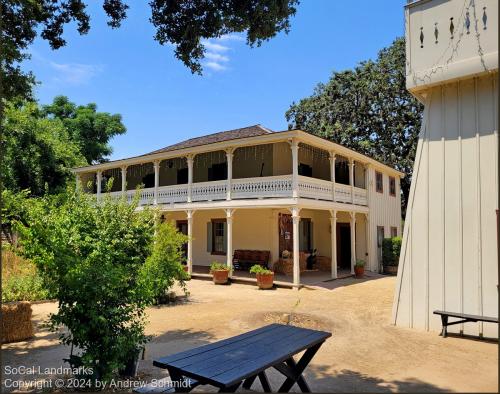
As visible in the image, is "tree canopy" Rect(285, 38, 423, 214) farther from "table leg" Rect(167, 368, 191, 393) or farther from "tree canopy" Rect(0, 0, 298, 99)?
"table leg" Rect(167, 368, 191, 393)

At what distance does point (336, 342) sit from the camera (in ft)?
23.8

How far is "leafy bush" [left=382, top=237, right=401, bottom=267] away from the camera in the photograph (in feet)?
61.9

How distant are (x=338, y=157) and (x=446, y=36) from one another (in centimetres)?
1120

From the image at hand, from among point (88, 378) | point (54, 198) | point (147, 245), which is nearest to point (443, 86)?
point (147, 245)

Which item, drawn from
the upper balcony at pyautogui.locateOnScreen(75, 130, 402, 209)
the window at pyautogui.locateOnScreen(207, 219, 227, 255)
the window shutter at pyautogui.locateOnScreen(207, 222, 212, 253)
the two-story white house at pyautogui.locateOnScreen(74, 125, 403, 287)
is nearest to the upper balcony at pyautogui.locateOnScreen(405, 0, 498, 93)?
the upper balcony at pyautogui.locateOnScreen(75, 130, 402, 209)

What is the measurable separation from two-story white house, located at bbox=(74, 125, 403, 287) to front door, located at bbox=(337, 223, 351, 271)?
2.1 inches

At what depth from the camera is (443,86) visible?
7.93 metres

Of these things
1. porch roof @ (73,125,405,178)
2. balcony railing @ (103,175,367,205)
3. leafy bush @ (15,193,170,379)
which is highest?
porch roof @ (73,125,405,178)

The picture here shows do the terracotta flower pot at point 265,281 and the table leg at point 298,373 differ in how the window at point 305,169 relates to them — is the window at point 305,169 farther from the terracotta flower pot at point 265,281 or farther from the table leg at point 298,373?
the table leg at point 298,373

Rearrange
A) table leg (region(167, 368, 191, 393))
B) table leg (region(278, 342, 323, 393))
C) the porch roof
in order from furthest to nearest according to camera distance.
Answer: the porch roof
table leg (region(278, 342, 323, 393))
table leg (region(167, 368, 191, 393))

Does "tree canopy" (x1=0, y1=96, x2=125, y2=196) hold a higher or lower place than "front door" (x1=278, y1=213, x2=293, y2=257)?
higher

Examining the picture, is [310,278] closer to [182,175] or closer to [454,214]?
[454,214]

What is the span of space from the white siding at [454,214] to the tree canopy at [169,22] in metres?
3.91

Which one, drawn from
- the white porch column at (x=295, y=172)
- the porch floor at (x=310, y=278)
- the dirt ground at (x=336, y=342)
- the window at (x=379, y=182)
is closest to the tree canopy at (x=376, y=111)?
the window at (x=379, y=182)
